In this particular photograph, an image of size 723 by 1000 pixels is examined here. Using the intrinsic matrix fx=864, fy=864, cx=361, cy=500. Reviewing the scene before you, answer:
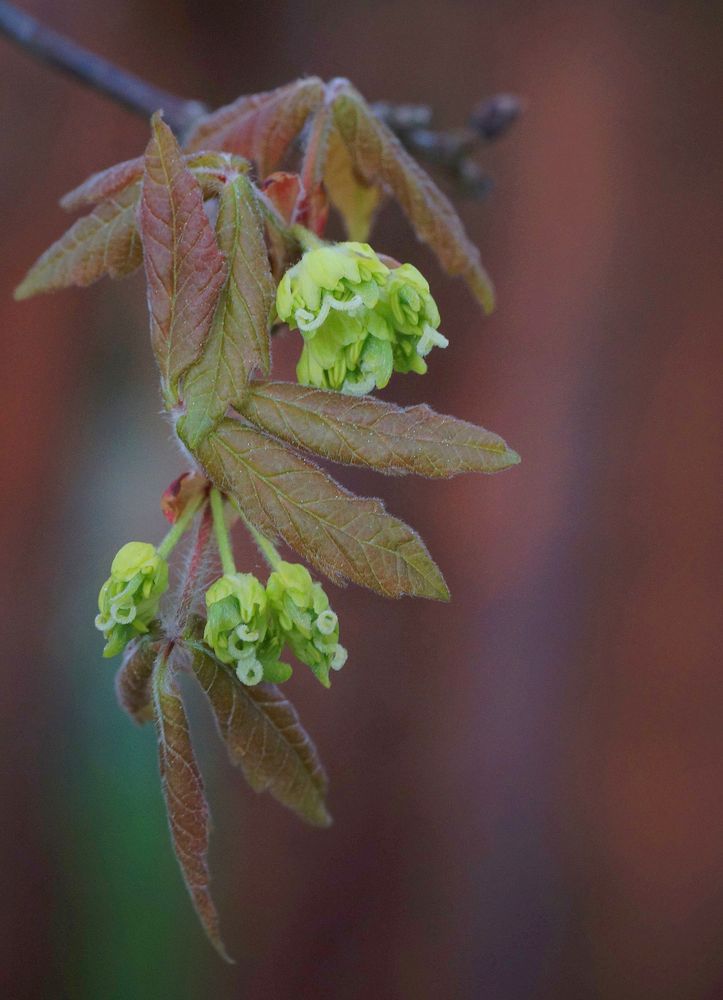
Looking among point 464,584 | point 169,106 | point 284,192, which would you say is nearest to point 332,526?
point 284,192

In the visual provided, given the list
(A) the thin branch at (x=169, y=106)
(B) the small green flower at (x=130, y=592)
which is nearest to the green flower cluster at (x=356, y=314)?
(B) the small green flower at (x=130, y=592)

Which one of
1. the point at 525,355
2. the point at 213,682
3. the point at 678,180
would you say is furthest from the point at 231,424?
the point at 678,180

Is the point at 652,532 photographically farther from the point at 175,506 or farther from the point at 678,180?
the point at 175,506

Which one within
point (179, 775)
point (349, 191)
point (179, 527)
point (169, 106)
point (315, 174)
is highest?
point (169, 106)

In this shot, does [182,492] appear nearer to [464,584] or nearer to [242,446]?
[242,446]

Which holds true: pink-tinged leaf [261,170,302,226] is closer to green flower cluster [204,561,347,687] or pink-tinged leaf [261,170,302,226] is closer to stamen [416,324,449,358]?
stamen [416,324,449,358]

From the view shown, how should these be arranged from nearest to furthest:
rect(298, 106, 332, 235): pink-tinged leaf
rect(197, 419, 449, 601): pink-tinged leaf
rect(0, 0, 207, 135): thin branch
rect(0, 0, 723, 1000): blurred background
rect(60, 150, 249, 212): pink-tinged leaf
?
rect(197, 419, 449, 601): pink-tinged leaf
rect(60, 150, 249, 212): pink-tinged leaf
rect(298, 106, 332, 235): pink-tinged leaf
rect(0, 0, 207, 135): thin branch
rect(0, 0, 723, 1000): blurred background

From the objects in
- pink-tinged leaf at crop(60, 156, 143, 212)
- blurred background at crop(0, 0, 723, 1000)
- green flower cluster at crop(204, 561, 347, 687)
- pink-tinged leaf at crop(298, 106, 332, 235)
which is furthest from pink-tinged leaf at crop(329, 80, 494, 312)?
blurred background at crop(0, 0, 723, 1000)
